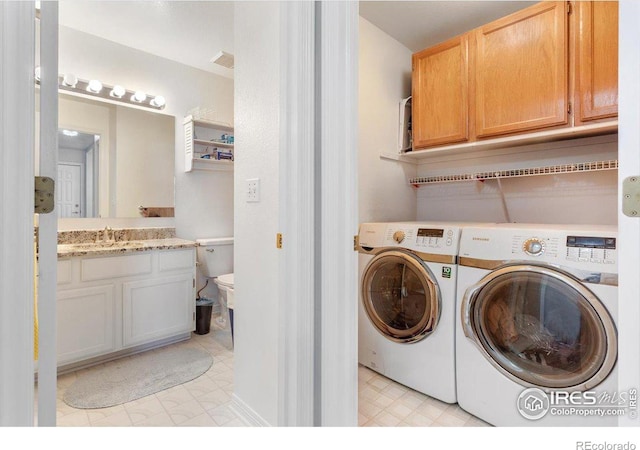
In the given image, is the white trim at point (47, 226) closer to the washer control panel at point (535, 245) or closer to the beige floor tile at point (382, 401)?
the beige floor tile at point (382, 401)

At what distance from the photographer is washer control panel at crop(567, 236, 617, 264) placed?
1.24 m

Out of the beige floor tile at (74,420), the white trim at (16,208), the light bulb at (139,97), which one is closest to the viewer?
the white trim at (16,208)

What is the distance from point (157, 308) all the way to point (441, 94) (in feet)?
8.42

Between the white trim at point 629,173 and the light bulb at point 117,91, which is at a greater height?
the light bulb at point 117,91

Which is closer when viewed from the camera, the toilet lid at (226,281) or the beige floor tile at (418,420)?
the beige floor tile at (418,420)

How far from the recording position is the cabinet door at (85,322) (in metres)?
1.98

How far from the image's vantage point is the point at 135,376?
2.03 m

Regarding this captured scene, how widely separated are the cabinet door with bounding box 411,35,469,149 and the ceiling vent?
1.56m

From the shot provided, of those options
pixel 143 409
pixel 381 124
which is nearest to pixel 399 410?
pixel 143 409

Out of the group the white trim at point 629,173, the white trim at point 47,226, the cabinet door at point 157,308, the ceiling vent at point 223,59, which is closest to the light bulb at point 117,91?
the ceiling vent at point 223,59

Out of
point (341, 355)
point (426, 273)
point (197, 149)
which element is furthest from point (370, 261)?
point (197, 149)

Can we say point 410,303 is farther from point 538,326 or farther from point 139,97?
point 139,97

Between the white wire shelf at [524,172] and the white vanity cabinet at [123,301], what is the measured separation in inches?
79.7
